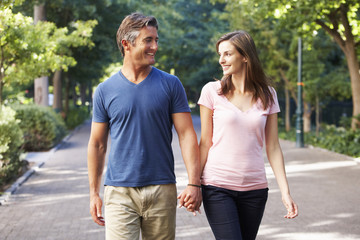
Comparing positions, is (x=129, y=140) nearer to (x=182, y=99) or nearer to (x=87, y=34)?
(x=182, y=99)

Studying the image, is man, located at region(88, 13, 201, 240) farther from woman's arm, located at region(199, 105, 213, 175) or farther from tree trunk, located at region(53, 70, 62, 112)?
tree trunk, located at region(53, 70, 62, 112)

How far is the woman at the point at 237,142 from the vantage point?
11.3 ft

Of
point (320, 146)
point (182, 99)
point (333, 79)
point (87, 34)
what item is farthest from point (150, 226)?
point (333, 79)

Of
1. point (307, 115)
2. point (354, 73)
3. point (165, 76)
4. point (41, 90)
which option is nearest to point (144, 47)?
point (165, 76)

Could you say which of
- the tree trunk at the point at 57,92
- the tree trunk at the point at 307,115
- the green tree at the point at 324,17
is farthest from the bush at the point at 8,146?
the tree trunk at the point at 307,115

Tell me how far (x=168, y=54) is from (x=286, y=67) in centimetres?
2109

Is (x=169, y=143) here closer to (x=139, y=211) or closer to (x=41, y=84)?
(x=139, y=211)

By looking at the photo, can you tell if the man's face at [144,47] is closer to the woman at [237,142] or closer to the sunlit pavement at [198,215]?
the woman at [237,142]

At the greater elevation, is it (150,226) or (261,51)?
Result: (261,51)

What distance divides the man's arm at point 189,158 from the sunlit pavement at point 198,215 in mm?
3134

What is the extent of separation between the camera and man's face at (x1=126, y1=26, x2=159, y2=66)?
325cm

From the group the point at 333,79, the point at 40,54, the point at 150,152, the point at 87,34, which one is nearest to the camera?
the point at 150,152

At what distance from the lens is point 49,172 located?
12.5m

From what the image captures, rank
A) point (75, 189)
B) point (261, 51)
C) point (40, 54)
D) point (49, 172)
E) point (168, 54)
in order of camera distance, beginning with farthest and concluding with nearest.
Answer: point (168, 54)
point (261, 51)
point (40, 54)
point (49, 172)
point (75, 189)
